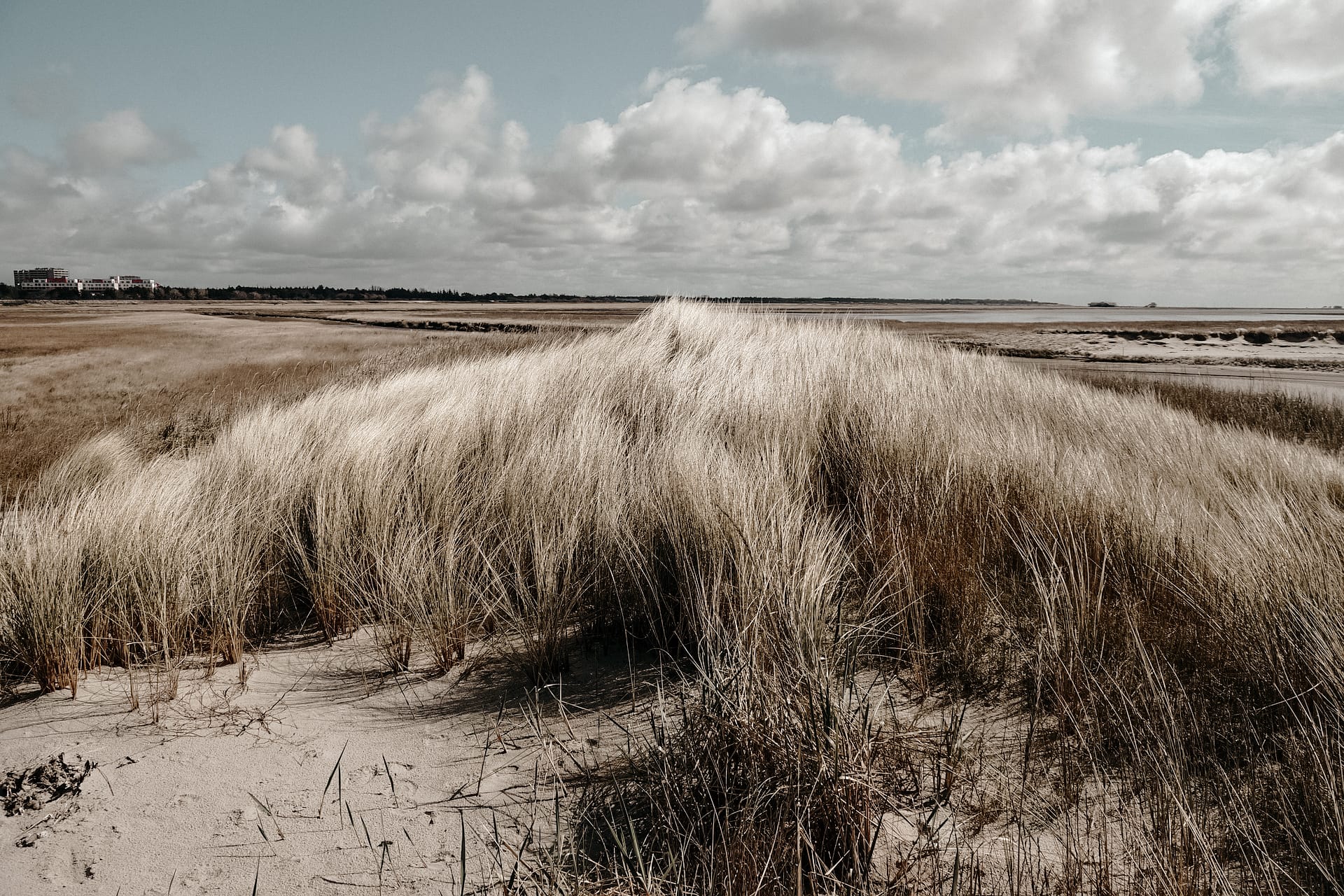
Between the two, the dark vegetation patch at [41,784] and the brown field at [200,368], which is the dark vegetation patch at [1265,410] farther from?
the dark vegetation patch at [41,784]

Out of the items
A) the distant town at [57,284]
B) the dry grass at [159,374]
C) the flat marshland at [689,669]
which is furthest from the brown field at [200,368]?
the distant town at [57,284]

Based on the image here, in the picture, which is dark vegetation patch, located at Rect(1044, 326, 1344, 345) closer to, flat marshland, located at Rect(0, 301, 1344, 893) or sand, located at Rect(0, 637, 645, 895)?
flat marshland, located at Rect(0, 301, 1344, 893)

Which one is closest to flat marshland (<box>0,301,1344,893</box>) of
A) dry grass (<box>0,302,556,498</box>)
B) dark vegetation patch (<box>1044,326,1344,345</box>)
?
dry grass (<box>0,302,556,498</box>)

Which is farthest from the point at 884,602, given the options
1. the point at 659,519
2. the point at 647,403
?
the point at 647,403

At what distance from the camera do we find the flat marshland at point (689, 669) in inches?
70.4

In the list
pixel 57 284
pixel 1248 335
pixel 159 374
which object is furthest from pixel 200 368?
pixel 57 284

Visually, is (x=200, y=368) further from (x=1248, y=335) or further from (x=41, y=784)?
(x=1248, y=335)

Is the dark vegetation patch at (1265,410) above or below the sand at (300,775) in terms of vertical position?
Result: above

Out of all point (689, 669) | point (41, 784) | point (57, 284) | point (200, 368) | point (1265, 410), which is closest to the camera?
point (41, 784)

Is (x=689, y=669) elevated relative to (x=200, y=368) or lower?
lower

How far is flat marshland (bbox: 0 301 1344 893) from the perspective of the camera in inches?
70.4

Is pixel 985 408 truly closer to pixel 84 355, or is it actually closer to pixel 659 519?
pixel 659 519

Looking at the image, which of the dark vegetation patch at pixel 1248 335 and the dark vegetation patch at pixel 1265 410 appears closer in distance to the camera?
the dark vegetation patch at pixel 1265 410

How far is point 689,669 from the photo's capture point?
2.64 metres
